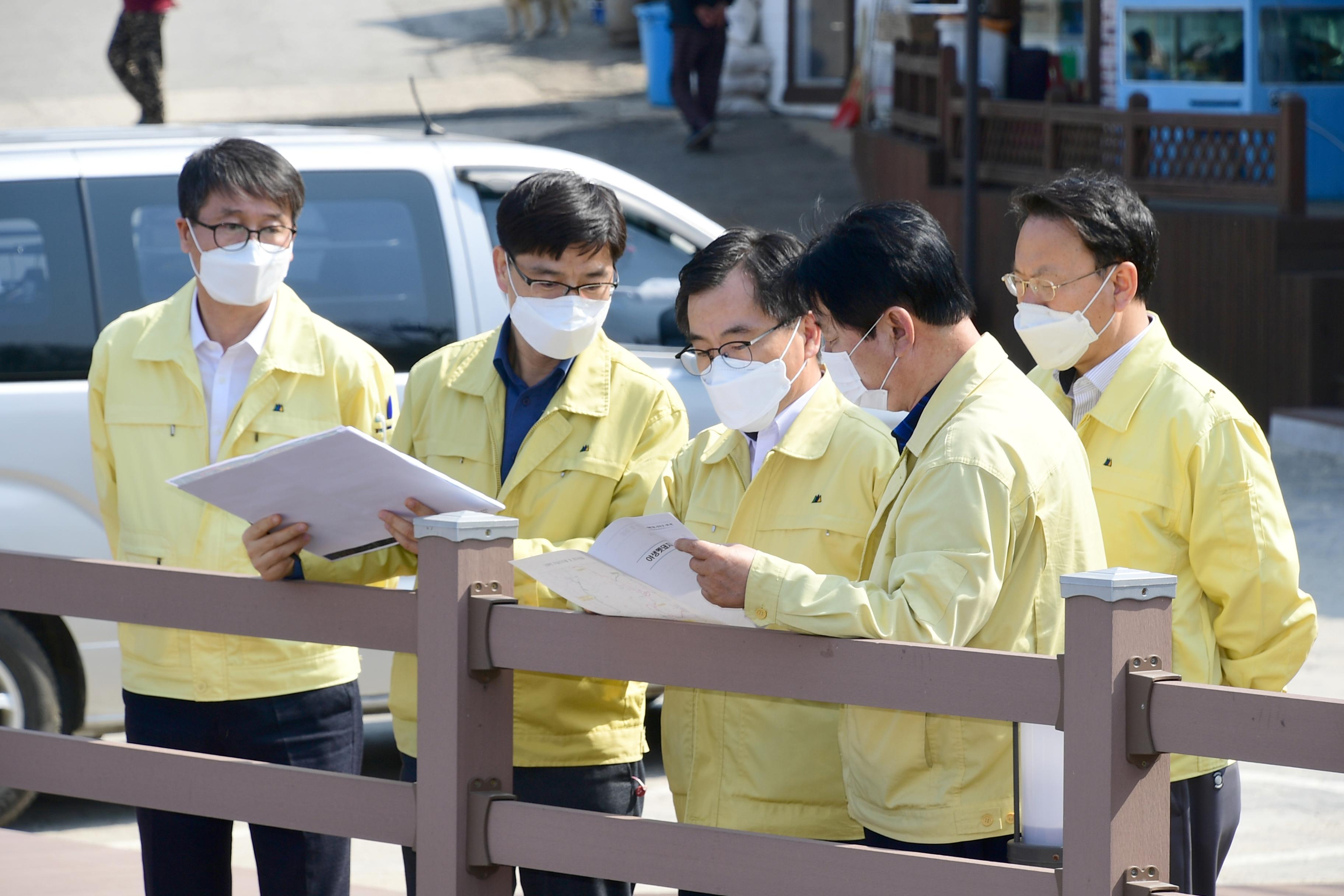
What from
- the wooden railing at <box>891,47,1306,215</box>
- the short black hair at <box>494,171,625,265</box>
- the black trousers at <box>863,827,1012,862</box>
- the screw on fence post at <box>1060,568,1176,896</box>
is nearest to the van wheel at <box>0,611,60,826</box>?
the short black hair at <box>494,171,625,265</box>

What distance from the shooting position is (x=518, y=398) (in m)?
3.18

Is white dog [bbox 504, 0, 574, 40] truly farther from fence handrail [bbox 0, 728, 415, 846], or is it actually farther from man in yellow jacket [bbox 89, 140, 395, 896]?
fence handrail [bbox 0, 728, 415, 846]

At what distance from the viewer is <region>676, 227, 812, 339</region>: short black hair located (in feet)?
9.50

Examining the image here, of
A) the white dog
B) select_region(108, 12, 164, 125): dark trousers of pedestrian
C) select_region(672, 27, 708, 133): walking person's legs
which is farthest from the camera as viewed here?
the white dog

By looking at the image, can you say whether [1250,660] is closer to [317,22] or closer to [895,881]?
[895,881]

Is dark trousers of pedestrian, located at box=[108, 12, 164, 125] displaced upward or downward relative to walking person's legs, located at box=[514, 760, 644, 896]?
upward

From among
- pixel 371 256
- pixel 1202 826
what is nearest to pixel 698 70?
pixel 371 256

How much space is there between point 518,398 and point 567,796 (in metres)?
0.77

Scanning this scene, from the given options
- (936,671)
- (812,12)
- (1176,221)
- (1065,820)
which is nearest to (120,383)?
(936,671)

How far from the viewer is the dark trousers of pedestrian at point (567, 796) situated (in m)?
2.96

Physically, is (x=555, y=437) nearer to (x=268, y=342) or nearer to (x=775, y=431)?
(x=775, y=431)

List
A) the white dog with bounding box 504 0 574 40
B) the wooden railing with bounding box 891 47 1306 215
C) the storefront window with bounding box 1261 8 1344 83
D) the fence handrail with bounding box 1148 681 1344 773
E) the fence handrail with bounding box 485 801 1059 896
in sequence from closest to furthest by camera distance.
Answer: the fence handrail with bounding box 1148 681 1344 773 < the fence handrail with bounding box 485 801 1059 896 < the wooden railing with bounding box 891 47 1306 215 < the storefront window with bounding box 1261 8 1344 83 < the white dog with bounding box 504 0 574 40

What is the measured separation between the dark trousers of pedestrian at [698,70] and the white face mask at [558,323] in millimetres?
14440

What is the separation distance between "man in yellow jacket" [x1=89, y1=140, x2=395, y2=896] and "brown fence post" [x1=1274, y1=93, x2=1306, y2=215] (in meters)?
8.38
